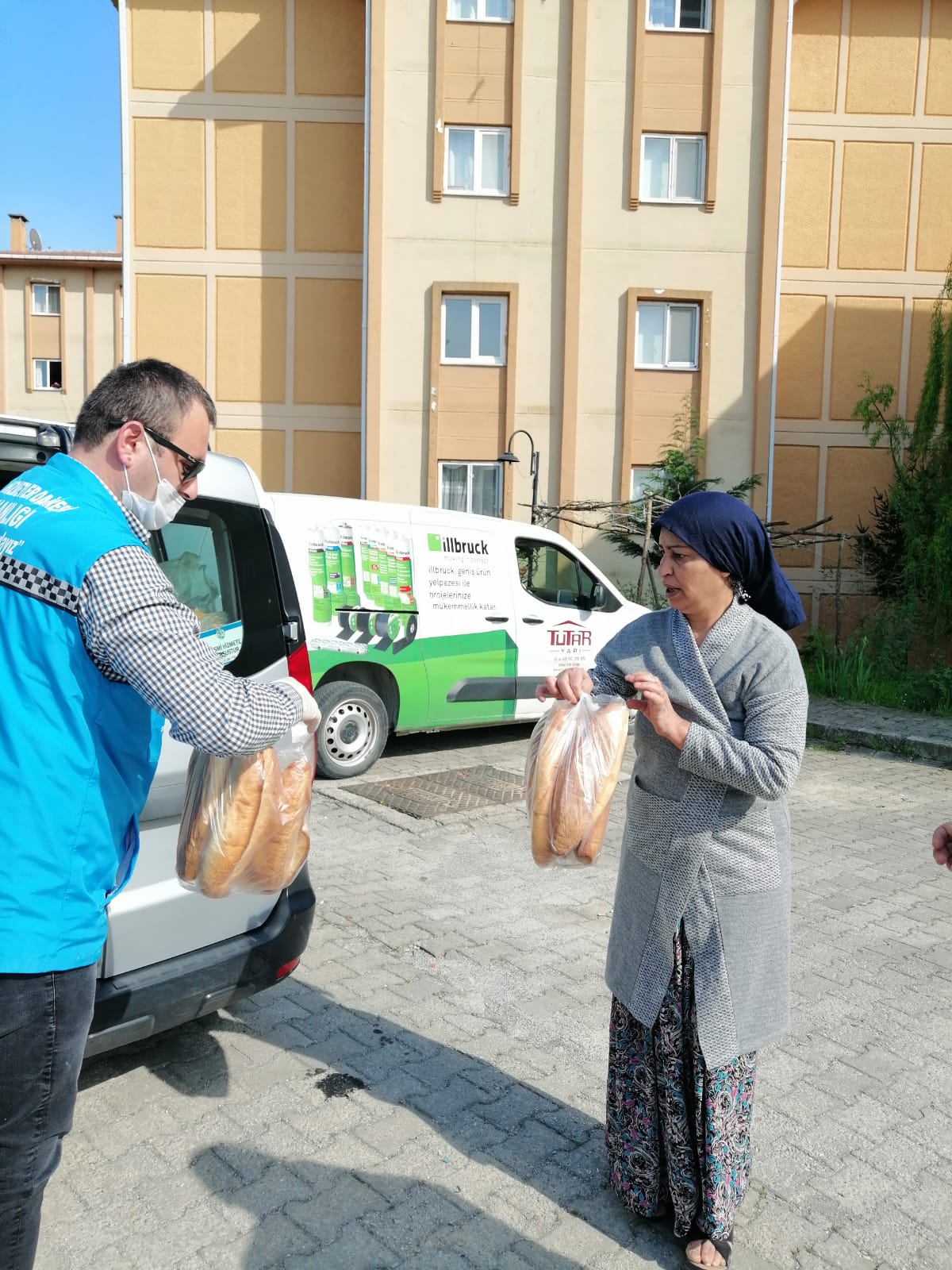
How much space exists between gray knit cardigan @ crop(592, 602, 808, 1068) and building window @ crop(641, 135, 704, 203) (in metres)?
19.4

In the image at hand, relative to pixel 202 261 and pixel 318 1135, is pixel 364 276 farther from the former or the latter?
pixel 318 1135

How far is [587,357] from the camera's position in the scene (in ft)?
66.0

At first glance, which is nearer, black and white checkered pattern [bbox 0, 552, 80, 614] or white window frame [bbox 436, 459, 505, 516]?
black and white checkered pattern [bbox 0, 552, 80, 614]

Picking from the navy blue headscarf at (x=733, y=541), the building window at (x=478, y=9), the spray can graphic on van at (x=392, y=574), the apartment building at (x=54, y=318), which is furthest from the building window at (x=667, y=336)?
the apartment building at (x=54, y=318)

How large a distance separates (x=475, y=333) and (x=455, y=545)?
1213 cm

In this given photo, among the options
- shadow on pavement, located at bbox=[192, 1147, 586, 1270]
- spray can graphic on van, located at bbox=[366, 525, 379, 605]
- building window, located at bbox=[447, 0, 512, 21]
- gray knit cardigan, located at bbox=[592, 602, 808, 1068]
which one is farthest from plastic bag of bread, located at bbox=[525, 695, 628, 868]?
building window, located at bbox=[447, 0, 512, 21]

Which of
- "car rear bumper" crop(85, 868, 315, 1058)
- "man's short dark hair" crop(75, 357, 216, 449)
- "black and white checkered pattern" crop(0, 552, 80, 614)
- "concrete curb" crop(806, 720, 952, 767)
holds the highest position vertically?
"man's short dark hair" crop(75, 357, 216, 449)

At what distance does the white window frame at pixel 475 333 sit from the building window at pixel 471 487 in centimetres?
203

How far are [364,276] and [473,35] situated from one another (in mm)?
5037

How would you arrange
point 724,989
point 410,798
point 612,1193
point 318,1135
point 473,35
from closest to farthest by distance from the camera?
point 724,989 < point 612,1193 < point 318,1135 < point 410,798 < point 473,35

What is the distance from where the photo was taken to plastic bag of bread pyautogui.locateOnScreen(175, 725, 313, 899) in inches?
99.6

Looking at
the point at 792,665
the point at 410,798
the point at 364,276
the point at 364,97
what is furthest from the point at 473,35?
the point at 792,665

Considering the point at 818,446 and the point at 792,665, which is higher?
the point at 818,446

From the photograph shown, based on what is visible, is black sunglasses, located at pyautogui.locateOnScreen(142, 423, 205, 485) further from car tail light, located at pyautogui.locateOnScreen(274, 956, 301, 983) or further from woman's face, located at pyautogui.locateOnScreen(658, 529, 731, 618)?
car tail light, located at pyautogui.locateOnScreen(274, 956, 301, 983)
